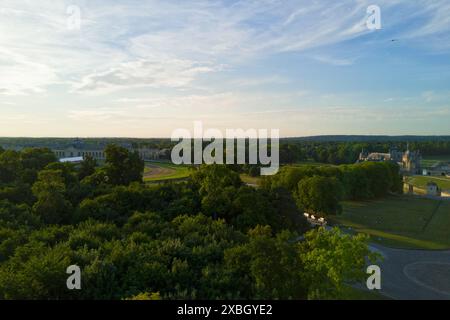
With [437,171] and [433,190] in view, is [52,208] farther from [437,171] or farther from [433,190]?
[437,171]

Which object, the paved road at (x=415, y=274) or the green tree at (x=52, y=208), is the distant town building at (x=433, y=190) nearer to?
the paved road at (x=415, y=274)

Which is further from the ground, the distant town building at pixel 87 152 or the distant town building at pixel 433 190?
the distant town building at pixel 87 152

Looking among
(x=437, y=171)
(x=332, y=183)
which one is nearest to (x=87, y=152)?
(x=332, y=183)

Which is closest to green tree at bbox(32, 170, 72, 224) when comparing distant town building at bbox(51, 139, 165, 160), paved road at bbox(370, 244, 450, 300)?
paved road at bbox(370, 244, 450, 300)

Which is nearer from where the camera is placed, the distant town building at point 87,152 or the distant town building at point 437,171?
the distant town building at point 437,171

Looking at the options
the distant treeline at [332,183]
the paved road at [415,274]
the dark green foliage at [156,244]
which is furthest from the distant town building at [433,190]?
the dark green foliage at [156,244]
